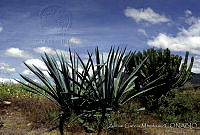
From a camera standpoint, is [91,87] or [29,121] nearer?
[91,87]

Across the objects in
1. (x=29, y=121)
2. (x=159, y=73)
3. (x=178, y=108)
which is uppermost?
(x=159, y=73)

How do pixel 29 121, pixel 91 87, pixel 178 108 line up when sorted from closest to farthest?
pixel 91 87 < pixel 29 121 < pixel 178 108

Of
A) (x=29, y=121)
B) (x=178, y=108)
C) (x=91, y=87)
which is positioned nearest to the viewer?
(x=91, y=87)

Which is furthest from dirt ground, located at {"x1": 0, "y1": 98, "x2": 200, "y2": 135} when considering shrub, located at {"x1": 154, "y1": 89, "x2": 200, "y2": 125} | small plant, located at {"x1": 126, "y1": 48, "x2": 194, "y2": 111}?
small plant, located at {"x1": 126, "y1": 48, "x2": 194, "y2": 111}

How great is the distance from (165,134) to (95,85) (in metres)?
3.87

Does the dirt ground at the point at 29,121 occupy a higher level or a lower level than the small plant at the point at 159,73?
lower

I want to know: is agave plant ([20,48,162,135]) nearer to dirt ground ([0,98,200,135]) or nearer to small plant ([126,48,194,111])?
dirt ground ([0,98,200,135])

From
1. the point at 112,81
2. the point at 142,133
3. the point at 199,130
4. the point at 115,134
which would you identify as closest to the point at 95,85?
the point at 112,81

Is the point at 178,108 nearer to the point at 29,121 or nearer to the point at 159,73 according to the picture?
the point at 159,73

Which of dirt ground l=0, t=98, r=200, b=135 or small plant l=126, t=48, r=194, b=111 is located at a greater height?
small plant l=126, t=48, r=194, b=111

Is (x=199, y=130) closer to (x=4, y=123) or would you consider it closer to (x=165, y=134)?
(x=165, y=134)

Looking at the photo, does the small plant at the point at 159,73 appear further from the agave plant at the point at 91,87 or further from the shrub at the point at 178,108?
the agave plant at the point at 91,87

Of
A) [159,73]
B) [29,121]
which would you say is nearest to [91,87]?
[29,121]

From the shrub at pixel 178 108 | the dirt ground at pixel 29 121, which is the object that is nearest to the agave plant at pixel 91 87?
the dirt ground at pixel 29 121
